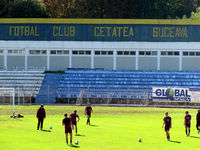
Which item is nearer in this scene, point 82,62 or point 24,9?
point 82,62

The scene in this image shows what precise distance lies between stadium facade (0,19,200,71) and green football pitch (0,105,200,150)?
28079 mm

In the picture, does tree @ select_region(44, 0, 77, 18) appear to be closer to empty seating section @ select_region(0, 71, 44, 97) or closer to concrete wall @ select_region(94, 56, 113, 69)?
concrete wall @ select_region(94, 56, 113, 69)

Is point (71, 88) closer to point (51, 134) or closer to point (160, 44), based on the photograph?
point (160, 44)

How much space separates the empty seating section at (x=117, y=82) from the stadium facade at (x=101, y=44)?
3.08 metres

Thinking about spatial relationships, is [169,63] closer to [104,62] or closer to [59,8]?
[104,62]

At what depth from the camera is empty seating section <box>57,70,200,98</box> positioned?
6631 cm

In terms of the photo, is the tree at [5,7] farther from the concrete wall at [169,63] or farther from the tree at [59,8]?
the concrete wall at [169,63]

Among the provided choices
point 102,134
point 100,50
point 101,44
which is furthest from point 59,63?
point 102,134

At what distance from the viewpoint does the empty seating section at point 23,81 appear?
228ft

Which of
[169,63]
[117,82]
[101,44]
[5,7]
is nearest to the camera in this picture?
[117,82]

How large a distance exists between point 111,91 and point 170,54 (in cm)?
1519

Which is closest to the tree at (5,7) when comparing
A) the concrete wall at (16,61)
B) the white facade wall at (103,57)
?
the white facade wall at (103,57)

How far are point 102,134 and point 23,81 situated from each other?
3953cm

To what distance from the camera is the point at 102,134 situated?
34844 millimetres
